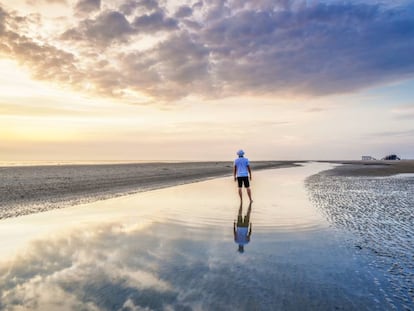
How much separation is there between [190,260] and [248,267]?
1.39 m

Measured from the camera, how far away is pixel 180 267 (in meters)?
6.89

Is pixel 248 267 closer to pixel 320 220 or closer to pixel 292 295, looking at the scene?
pixel 292 295

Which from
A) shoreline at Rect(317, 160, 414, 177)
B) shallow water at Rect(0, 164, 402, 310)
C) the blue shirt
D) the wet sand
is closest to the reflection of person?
shallow water at Rect(0, 164, 402, 310)

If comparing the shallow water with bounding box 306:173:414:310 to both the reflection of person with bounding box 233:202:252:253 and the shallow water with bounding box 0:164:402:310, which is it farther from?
the reflection of person with bounding box 233:202:252:253

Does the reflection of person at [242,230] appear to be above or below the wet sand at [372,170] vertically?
below

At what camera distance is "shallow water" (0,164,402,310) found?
5262 millimetres

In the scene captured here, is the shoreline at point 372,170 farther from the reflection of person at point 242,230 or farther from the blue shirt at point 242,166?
the reflection of person at point 242,230

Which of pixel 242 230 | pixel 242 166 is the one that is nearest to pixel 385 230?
pixel 242 230

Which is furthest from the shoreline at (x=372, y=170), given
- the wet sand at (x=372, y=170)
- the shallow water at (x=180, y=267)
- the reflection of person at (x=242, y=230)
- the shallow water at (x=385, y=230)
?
the shallow water at (x=180, y=267)

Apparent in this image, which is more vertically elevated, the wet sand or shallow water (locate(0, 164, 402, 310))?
the wet sand

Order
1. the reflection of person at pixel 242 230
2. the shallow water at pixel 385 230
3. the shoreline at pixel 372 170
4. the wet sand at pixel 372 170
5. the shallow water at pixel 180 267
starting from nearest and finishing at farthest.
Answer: the shallow water at pixel 180 267 < the shallow water at pixel 385 230 < the reflection of person at pixel 242 230 < the shoreline at pixel 372 170 < the wet sand at pixel 372 170

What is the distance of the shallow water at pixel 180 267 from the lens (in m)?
5.26

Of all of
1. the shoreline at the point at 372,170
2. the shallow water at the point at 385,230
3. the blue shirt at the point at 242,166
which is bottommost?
the shallow water at the point at 385,230

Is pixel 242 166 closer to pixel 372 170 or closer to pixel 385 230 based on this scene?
pixel 385 230
